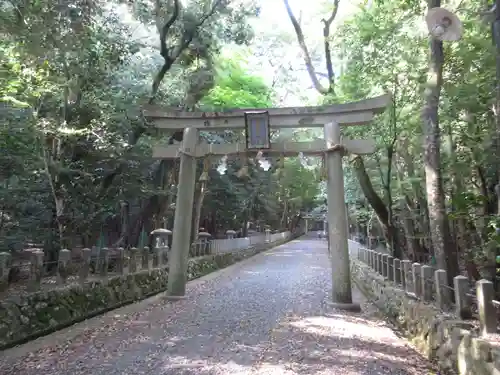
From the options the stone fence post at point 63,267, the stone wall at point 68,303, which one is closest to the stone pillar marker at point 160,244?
the stone wall at point 68,303

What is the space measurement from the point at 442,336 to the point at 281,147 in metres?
6.15

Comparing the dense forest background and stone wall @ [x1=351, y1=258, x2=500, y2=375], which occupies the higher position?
the dense forest background

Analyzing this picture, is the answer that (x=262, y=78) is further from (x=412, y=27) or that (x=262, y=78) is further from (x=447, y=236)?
(x=447, y=236)

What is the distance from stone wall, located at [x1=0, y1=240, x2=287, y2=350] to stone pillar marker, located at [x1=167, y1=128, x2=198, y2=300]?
4.04 feet

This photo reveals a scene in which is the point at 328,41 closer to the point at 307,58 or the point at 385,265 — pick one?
the point at 307,58

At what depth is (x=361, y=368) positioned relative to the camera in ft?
18.4

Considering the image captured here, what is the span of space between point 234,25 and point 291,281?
860 centimetres

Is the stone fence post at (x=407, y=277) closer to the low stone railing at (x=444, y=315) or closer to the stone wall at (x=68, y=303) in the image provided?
the low stone railing at (x=444, y=315)

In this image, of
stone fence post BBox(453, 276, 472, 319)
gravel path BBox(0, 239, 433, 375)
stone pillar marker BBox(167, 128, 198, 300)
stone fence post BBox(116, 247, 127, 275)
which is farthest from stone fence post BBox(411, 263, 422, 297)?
stone fence post BBox(116, 247, 127, 275)

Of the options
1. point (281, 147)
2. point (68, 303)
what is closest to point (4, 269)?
point (68, 303)

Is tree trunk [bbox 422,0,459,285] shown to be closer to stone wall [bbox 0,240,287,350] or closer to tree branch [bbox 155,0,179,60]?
stone wall [bbox 0,240,287,350]

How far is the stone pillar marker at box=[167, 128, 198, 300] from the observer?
11.1 metres

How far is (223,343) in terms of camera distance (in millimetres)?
6816

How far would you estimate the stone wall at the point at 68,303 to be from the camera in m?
7.15
